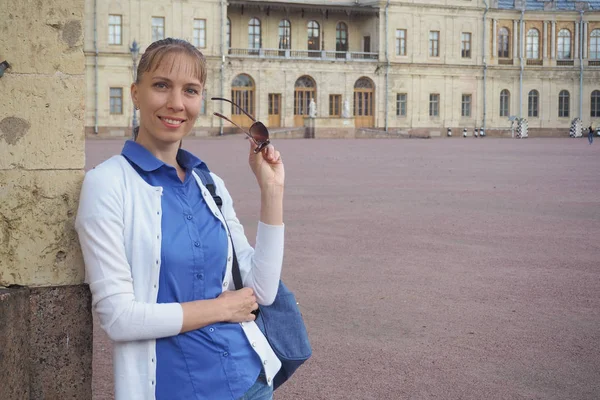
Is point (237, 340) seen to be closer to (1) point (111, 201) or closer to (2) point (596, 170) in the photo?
(1) point (111, 201)

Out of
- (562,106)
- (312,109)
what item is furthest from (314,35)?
(562,106)

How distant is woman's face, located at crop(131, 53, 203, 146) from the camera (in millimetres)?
2754

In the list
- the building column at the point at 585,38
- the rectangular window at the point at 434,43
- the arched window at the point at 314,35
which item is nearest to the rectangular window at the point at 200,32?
the arched window at the point at 314,35

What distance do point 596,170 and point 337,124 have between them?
31.4m

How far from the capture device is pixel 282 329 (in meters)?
2.87

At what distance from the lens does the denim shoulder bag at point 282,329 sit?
2850 mm

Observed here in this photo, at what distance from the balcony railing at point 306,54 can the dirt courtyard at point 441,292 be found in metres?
40.3

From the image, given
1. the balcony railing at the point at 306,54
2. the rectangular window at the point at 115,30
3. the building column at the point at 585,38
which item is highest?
the building column at the point at 585,38

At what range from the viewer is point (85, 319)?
3164 mm

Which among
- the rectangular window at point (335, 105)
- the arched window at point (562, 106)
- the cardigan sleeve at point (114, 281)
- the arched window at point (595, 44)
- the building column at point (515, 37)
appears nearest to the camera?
the cardigan sleeve at point (114, 281)

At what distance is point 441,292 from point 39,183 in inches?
186

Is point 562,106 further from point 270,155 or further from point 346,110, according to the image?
point 270,155

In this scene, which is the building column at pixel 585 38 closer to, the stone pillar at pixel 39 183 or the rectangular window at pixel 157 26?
the rectangular window at pixel 157 26

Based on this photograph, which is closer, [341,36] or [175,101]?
[175,101]
